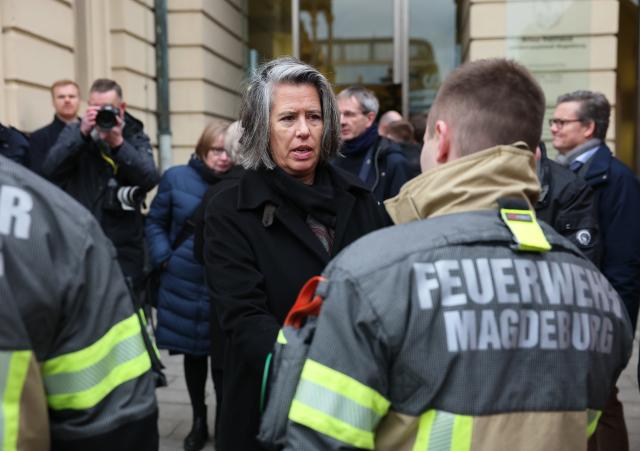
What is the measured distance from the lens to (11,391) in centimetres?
112

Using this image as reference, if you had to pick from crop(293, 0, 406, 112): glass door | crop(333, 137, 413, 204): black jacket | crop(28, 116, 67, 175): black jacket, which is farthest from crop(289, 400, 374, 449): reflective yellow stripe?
crop(293, 0, 406, 112): glass door

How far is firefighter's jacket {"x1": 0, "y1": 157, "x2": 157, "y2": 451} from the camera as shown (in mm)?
1120

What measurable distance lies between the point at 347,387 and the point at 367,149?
11.3 ft

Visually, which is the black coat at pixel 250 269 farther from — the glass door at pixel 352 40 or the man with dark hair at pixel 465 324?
the glass door at pixel 352 40

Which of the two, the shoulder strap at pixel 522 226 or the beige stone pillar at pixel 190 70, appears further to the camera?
the beige stone pillar at pixel 190 70

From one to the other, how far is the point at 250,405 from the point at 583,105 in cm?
256

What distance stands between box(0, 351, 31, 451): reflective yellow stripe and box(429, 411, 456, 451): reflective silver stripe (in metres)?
0.71

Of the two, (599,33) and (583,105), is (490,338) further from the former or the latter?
(599,33)

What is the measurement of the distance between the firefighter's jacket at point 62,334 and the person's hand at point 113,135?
3194 mm

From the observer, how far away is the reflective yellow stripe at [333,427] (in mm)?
1271

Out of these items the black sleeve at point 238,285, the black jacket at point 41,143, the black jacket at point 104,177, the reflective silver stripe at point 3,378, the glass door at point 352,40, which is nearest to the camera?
the reflective silver stripe at point 3,378

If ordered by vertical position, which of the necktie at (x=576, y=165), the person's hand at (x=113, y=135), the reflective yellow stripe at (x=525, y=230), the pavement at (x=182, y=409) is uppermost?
the person's hand at (x=113, y=135)

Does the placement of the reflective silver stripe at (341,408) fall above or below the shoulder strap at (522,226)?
below

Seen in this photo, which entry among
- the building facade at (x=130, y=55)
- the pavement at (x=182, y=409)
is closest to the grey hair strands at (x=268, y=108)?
the pavement at (x=182, y=409)
